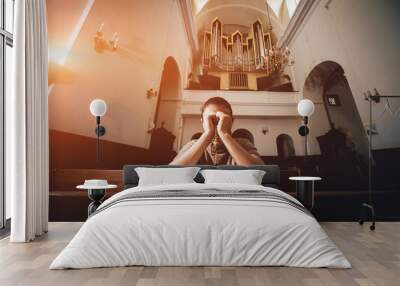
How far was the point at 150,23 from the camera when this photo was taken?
6609 mm

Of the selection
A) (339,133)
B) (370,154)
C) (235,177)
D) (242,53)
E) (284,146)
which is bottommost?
(235,177)

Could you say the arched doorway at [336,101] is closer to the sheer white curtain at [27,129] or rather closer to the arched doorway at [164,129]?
the arched doorway at [164,129]

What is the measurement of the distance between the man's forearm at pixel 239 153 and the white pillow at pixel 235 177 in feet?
1.53

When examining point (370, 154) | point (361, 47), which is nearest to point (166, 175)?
point (370, 154)

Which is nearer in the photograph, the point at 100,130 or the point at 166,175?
the point at 166,175

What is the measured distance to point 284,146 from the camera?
655 cm

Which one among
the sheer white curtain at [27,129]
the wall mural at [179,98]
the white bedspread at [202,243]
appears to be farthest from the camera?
the wall mural at [179,98]

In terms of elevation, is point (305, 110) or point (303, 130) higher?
point (305, 110)

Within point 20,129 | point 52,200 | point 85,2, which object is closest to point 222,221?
point 20,129

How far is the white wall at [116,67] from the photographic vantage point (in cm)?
655

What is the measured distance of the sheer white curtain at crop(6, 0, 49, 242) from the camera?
199 inches

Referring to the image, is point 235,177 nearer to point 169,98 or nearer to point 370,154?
point 169,98

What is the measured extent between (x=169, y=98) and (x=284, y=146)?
1.75 m

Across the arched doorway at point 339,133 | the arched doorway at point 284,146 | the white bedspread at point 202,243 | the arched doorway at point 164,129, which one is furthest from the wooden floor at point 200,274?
the arched doorway at point 164,129
